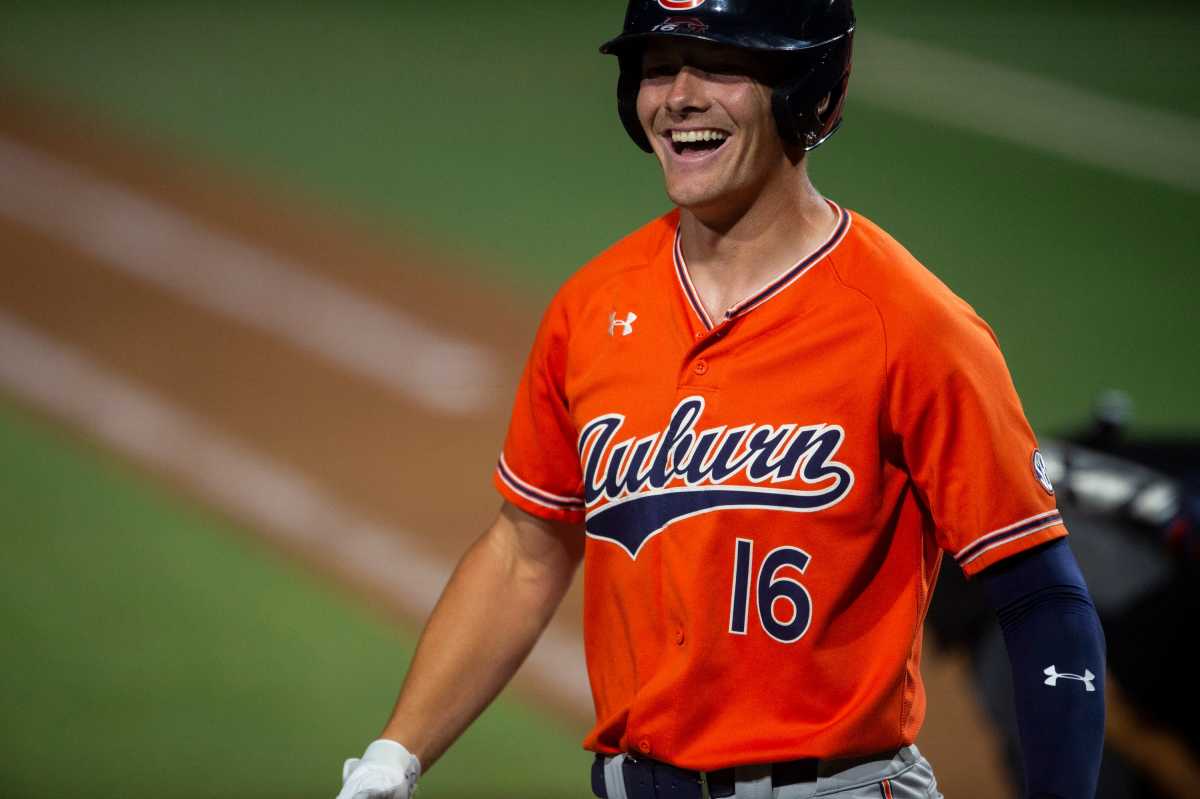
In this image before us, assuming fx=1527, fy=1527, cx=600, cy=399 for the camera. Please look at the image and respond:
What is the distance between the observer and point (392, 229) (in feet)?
26.8

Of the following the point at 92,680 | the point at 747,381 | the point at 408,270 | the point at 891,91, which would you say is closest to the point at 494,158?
the point at 408,270

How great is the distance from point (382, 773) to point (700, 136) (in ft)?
3.63

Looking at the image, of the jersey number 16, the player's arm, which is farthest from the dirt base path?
the jersey number 16

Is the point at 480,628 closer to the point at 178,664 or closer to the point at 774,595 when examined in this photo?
the point at 774,595

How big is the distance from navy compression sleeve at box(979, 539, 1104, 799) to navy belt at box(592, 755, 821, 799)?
0.33 meters

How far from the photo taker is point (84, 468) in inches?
265

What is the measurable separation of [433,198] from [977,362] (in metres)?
6.53

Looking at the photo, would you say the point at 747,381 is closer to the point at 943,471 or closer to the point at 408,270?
the point at 943,471

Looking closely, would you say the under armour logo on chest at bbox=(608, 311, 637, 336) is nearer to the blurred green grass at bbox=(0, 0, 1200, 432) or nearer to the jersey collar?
the jersey collar

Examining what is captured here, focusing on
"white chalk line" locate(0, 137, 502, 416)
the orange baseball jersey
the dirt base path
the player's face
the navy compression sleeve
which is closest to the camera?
the navy compression sleeve

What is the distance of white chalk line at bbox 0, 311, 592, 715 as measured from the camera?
5.91 meters

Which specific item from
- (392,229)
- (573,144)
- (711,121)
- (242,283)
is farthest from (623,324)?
(573,144)

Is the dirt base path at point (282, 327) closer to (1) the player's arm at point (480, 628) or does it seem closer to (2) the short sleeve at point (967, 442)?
(1) the player's arm at point (480, 628)

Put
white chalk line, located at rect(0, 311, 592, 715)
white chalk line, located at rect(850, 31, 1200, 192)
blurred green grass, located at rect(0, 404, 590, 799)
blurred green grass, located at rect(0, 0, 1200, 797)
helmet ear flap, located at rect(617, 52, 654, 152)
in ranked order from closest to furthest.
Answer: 1. helmet ear flap, located at rect(617, 52, 654, 152)
2. blurred green grass, located at rect(0, 404, 590, 799)
3. blurred green grass, located at rect(0, 0, 1200, 797)
4. white chalk line, located at rect(0, 311, 592, 715)
5. white chalk line, located at rect(850, 31, 1200, 192)
